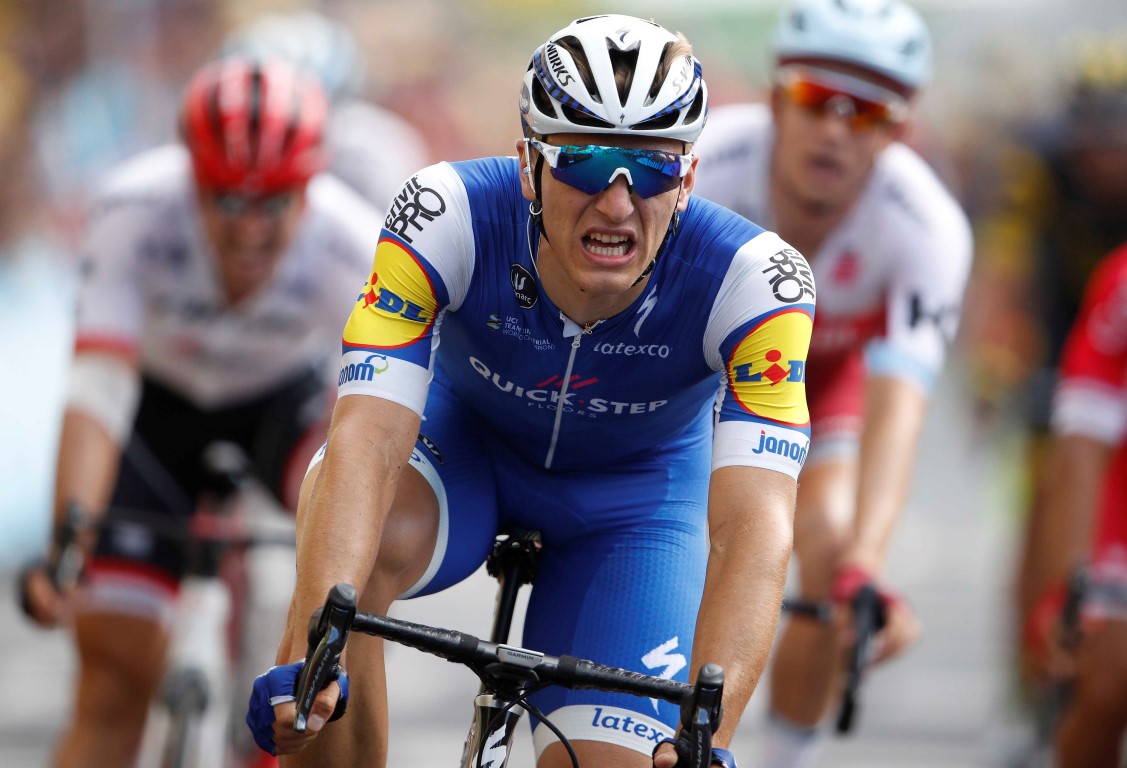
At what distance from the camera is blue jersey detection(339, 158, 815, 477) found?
3.96 m

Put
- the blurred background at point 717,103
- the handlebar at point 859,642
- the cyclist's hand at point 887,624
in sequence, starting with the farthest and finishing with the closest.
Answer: the blurred background at point 717,103 < the cyclist's hand at point 887,624 < the handlebar at point 859,642

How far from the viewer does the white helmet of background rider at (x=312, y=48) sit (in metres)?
10.3

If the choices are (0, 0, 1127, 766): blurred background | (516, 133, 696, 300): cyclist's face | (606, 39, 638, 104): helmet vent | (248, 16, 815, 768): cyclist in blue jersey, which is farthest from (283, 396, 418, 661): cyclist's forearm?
(0, 0, 1127, 766): blurred background

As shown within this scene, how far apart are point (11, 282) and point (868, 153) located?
695cm

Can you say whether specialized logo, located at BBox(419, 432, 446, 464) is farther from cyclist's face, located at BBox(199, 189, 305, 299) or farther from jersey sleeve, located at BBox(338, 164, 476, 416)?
cyclist's face, located at BBox(199, 189, 305, 299)

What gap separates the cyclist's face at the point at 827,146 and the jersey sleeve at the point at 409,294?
2.45 metres

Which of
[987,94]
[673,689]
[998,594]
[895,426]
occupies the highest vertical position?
[987,94]

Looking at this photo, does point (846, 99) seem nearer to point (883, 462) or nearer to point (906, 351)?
point (906, 351)

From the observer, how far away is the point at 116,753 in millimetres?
6215

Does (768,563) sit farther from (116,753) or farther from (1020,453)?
(1020,453)

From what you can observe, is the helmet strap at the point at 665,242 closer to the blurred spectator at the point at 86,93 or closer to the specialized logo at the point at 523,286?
the specialized logo at the point at 523,286

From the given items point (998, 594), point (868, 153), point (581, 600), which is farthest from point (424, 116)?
point (581, 600)

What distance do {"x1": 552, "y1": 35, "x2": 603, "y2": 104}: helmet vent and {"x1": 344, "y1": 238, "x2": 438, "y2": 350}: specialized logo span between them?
1.74 ft

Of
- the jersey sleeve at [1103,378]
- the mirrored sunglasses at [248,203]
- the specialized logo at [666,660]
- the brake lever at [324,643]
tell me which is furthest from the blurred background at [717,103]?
the brake lever at [324,643]
